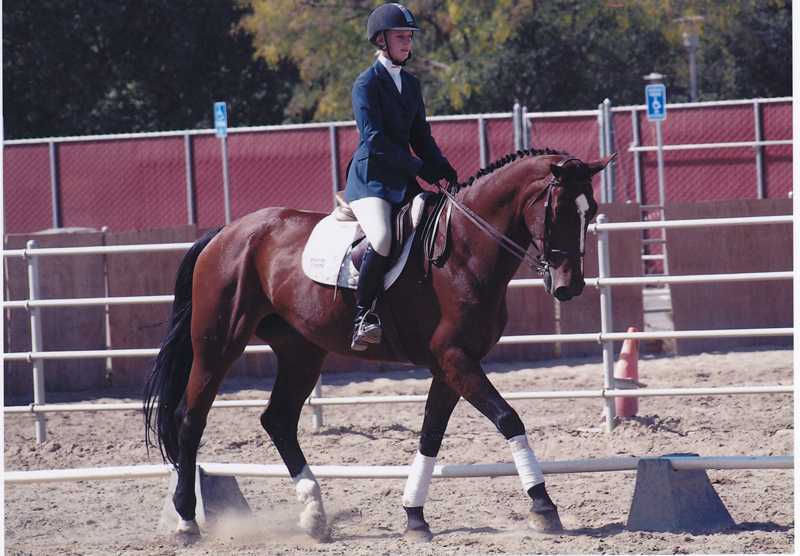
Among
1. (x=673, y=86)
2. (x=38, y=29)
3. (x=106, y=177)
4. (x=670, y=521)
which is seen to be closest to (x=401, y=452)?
(x=670, y=521)

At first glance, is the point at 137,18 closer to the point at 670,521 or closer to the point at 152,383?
the point at 152,383

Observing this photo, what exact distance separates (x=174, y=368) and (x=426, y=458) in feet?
5.24

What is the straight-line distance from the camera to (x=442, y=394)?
5973mm

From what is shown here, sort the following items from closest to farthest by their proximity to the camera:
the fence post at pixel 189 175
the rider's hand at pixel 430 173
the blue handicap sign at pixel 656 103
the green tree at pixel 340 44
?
the rider's hand at pixel 430 173
the blue handicap sign at pixel 656 103
the fence post at pixel 189 175
the green tree at pixel 340 44

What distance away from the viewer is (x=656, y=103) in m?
16.2

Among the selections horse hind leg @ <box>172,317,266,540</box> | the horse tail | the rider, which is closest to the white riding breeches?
the rider

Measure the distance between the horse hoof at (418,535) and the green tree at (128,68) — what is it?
73.5 feet

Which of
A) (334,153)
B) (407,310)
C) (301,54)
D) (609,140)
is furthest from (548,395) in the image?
(301,54)

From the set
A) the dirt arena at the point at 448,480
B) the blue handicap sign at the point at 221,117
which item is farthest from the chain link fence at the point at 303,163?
the dirt arena at the point at 448,480

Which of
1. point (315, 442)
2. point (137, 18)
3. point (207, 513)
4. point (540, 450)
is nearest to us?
point (207, 513)

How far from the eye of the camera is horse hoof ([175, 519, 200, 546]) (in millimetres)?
6141

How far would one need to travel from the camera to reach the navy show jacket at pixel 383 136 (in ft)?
19.4

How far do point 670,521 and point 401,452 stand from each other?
2.86m

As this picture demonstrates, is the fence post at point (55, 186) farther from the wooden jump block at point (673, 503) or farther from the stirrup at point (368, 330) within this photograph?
the wooden jump block at point (673, 503)
